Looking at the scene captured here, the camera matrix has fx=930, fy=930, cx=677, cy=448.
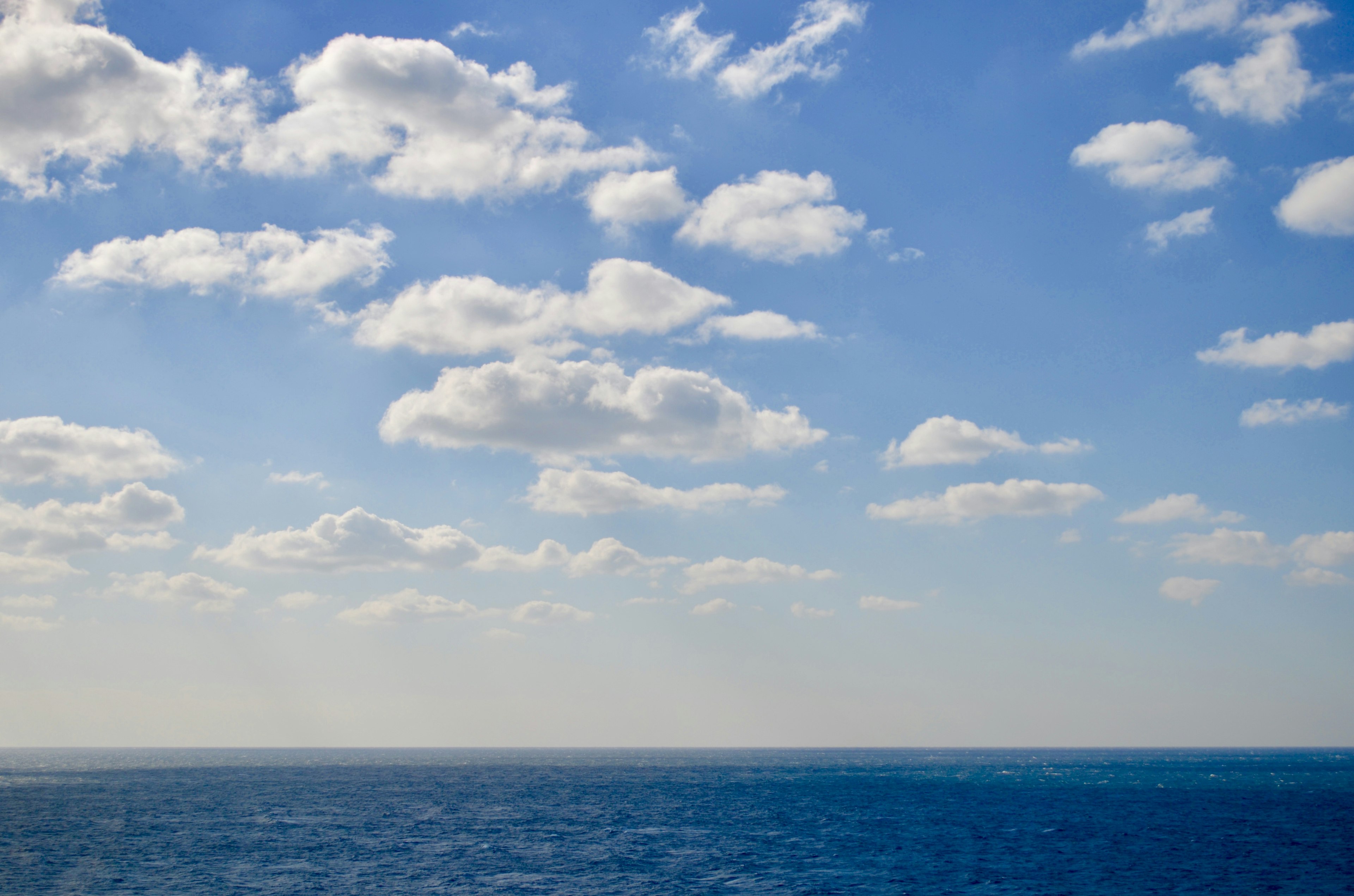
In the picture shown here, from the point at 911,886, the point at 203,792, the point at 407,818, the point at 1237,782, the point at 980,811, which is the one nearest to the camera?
the point at 911,886

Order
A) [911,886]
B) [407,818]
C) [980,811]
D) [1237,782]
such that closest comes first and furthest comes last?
[911,886]
[407,818]
[980,811]
[1237,782]

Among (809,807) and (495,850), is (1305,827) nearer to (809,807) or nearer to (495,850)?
(809,807)

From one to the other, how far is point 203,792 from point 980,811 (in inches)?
4859

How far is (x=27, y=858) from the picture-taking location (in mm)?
79438

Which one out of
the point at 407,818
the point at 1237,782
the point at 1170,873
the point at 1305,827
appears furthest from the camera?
the point at 1237,782

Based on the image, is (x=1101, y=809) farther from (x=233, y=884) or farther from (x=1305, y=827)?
(x=233, y=884)

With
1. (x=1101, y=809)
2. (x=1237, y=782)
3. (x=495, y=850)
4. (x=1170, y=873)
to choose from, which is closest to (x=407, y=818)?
(x=495, y=850)

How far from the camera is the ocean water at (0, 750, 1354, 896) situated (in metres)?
68.5

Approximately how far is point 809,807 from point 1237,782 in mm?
109176

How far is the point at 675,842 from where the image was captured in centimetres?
8931

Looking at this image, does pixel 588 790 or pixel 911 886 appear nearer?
pixel 911 886

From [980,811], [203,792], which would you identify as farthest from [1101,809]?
[203,792]

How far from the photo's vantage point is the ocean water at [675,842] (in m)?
68.5

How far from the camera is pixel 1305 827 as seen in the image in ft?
331
